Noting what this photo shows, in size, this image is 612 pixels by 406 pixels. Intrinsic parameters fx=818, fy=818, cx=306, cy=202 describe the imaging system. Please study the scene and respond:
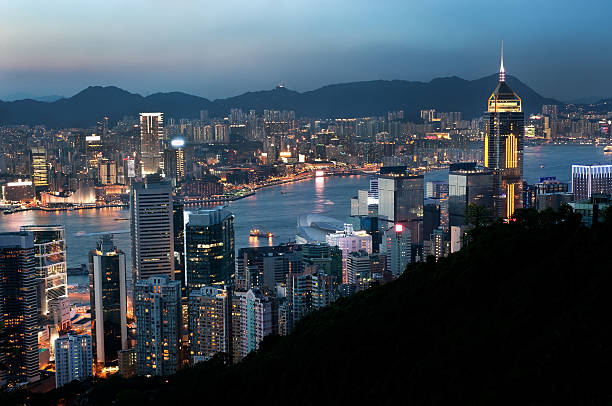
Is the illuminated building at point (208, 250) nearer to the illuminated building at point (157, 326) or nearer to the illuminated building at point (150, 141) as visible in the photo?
the illuminated building at point (157, 326)

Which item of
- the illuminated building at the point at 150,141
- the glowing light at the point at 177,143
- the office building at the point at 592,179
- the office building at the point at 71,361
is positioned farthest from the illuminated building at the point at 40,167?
the office building at the point at 71,361

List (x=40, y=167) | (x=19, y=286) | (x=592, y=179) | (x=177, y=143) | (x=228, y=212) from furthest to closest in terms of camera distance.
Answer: (x=177, y=143) → (x=40, y=167) → (x=592, y=179) → (x=228, y=212) → (x=19, y=286)

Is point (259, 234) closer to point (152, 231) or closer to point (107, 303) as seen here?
point (152, 231)

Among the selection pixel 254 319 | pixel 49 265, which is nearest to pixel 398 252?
pixel 254 319

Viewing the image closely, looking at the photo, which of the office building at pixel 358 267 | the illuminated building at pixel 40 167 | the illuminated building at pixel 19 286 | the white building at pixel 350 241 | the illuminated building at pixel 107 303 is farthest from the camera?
the illuminated building at pixel 40 167

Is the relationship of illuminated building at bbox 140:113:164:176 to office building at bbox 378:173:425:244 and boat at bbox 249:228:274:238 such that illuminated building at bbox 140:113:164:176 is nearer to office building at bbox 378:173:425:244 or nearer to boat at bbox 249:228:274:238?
office building at bbox 378:173:425:244
